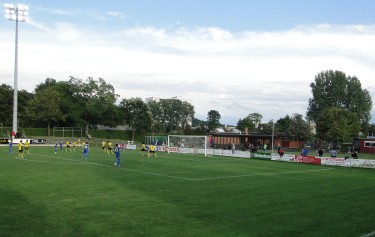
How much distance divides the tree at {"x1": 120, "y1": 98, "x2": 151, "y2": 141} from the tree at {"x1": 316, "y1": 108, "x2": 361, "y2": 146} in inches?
1613

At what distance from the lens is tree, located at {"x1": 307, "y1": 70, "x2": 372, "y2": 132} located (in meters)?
86.8

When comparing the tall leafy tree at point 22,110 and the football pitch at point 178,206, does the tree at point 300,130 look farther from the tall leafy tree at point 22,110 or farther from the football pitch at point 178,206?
the tall leafy tree at point 22,110

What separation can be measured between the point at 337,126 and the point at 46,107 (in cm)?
5938

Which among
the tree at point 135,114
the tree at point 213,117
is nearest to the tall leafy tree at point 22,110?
the tree at point 135,114

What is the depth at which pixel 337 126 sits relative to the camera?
7450 centimetres

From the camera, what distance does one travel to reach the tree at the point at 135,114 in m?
94.8

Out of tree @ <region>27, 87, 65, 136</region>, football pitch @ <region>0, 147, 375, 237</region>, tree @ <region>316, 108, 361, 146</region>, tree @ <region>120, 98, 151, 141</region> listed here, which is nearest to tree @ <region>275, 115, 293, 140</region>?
tree @ <region>316, 108, 361, 146</region>

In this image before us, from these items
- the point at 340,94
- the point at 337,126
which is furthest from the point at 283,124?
the point at 337,126

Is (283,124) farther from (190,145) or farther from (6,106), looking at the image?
(6,106)

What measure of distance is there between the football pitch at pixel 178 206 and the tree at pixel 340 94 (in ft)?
221

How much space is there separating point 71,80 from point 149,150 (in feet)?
175

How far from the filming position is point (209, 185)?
21281 millimetres

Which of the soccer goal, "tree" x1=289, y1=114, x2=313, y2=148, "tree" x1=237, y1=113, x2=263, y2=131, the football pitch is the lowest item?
the football pitch

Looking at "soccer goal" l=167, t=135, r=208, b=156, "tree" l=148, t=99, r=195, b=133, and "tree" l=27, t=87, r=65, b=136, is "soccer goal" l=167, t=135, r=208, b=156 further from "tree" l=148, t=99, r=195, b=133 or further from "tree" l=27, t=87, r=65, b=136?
"tree" l=148, t=99, r=195, b=133
